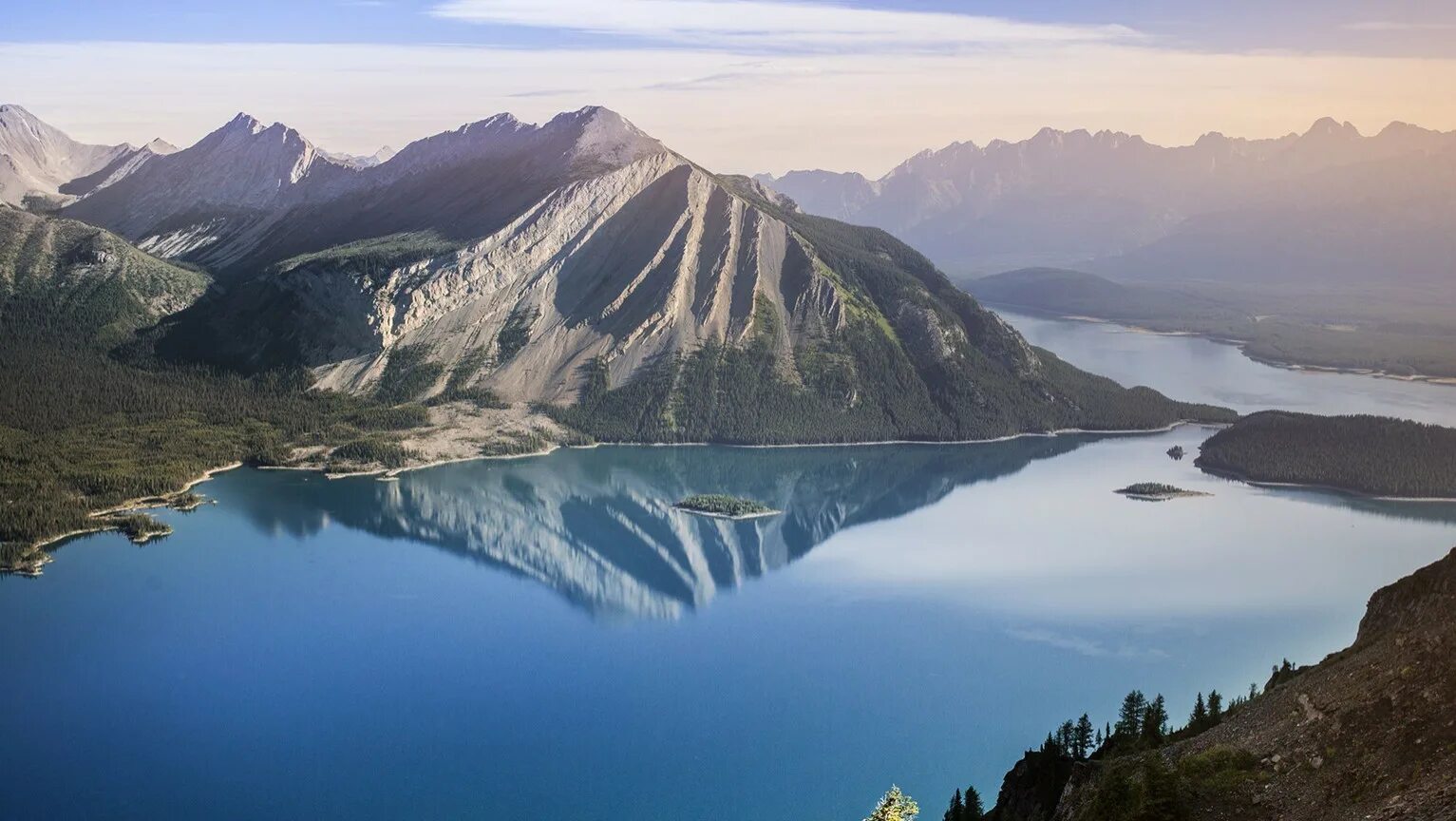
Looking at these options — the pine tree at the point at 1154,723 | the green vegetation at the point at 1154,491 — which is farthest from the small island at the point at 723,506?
the pine tree at the point at 1154,723

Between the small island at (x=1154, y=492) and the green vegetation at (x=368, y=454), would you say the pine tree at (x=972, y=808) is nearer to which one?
the small island at (x=1154, y=492)

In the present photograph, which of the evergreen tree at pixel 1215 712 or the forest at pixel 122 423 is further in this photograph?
A: the forest at pixel 122 423

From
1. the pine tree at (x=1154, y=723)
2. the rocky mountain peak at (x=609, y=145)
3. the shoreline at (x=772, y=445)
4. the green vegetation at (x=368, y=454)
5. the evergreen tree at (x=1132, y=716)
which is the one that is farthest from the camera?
the rocky mountain peak at (x=609, y=145)

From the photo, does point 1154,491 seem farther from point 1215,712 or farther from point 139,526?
point 139,526

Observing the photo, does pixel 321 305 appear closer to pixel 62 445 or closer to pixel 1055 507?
pixel 62 445

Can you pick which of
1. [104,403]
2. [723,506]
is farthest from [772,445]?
[104,403]

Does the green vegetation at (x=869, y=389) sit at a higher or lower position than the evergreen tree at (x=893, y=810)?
higher
